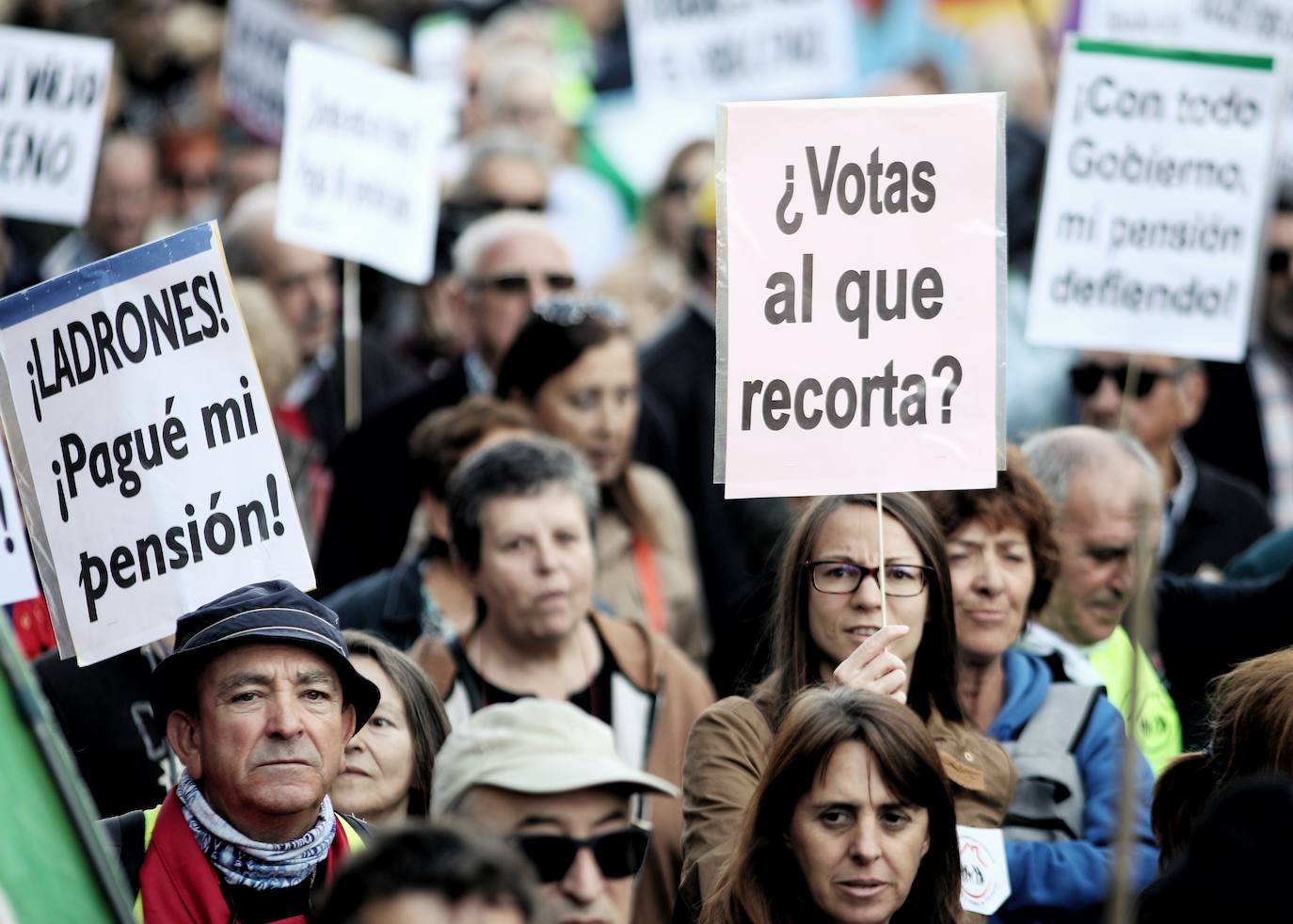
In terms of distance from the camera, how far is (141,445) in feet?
16.0

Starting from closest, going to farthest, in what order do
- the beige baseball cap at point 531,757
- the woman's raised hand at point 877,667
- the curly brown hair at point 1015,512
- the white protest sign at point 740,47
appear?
the beige baseball cap at point 531,757 < the woman's raised hand at point 877,667 < the curly brown hair at point 1015,512 < the white protest sign at point 740,47

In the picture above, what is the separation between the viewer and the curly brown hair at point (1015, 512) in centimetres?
543

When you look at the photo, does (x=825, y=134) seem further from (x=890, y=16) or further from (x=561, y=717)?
(x=890, y=16)

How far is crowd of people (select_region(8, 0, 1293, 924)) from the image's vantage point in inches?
166

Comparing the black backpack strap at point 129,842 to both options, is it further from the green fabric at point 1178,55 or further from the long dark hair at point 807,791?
the green fabric at point 1178,55

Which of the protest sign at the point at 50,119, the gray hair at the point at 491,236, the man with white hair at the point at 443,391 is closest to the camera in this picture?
the man with white hair at the point at 443,391

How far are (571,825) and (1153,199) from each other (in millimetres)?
3783

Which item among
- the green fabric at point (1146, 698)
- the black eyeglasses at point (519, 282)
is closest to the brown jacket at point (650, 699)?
the green fabric at point (1146, 698)

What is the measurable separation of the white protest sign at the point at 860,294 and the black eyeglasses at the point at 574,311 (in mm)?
2522

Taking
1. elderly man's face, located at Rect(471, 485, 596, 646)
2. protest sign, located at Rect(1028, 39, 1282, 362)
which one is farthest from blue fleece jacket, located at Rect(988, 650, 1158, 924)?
protest sign, located at Rect(1028, 39, 1282, 362)

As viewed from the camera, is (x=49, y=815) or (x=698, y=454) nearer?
(x=49, y=815)

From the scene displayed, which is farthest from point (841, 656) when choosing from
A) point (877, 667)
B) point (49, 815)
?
point (49, 815)

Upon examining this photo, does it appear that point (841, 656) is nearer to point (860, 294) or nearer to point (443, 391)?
point (860, 294)

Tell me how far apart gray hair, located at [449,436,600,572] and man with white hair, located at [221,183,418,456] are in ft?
9.49
